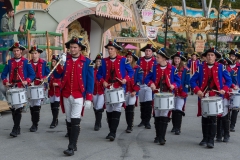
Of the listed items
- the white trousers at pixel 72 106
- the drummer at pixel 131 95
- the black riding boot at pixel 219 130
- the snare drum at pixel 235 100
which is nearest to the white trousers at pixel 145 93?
the drummer at pixel 131 95

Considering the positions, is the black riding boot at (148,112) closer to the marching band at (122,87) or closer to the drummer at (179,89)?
the marching band at (122,87)

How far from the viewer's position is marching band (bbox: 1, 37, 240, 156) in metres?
7.70

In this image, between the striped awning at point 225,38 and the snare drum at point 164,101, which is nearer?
the snare drum at point 164,101

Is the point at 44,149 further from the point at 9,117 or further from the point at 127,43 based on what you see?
the point at 127,43

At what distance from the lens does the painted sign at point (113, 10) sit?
1947 centimetres

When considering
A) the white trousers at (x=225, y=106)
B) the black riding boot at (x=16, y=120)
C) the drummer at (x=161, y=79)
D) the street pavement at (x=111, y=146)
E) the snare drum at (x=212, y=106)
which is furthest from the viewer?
the black riding boot at (x=16, y=120)

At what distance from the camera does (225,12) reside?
51156 mm

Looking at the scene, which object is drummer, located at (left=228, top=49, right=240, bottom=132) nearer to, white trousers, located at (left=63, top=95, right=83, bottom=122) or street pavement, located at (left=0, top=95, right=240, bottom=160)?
street pavement, located at (left=0, top=95, right=240, bottom=160)

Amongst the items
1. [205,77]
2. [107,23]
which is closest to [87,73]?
[205,77]

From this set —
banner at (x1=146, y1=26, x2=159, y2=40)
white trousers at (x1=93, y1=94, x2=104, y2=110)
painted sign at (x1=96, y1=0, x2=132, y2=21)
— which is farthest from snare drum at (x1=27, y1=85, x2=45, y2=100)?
A: banner at (x1=146, y1=26, x2=159, y2=40)

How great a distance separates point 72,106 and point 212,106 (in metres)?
2.39

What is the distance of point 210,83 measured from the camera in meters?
8.43

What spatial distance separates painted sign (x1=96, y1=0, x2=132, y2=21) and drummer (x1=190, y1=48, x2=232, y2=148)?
11.3m

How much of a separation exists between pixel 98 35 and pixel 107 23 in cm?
75
